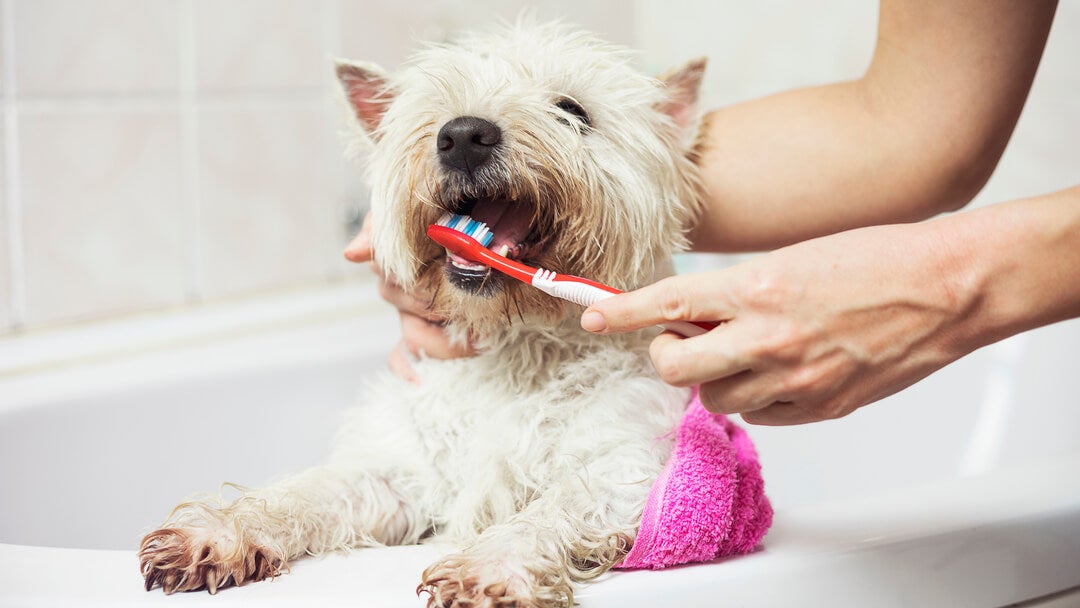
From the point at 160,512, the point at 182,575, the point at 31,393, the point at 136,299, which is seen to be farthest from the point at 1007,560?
the point at 136,299

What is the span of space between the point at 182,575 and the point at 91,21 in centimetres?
109

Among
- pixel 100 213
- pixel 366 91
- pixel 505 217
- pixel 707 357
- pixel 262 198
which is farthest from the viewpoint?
pixel 262 198

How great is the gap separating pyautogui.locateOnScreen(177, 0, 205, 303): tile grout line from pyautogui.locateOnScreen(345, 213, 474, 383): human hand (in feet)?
2.49

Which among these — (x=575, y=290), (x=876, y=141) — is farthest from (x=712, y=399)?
(x=876, y=141)

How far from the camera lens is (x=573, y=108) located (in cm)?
90

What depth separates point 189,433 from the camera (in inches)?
49.6

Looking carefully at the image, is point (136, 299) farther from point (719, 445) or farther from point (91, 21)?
point (719, 445)

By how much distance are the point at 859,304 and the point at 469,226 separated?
1.07 feet

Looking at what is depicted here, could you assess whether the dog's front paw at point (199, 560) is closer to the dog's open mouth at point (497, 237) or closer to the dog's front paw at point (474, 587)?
the dog's front paw at point (474, 587)

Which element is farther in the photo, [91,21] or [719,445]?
[91,21]

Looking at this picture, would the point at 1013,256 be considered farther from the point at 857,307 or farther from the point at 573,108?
the point at 573,108

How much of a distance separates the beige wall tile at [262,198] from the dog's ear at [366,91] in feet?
2.56

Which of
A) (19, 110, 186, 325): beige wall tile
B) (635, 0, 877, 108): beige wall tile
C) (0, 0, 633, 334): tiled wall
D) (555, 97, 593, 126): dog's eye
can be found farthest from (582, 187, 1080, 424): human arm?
(635, 0, 877, 108): beige wall tile

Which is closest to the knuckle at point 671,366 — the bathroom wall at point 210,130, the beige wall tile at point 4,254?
the bathroom wall at point 210,130
